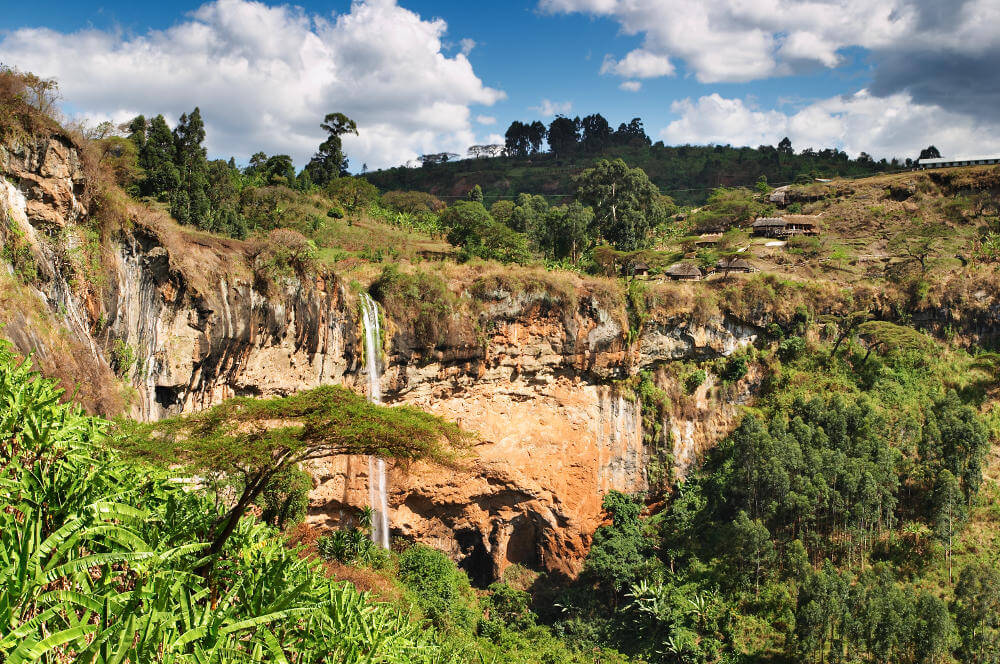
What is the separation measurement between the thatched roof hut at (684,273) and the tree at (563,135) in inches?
1670

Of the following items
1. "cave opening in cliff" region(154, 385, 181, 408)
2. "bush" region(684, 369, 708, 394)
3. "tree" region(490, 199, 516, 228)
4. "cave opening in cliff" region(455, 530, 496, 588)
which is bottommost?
"cave opening in cliff" region(455, 530, 496, 588)

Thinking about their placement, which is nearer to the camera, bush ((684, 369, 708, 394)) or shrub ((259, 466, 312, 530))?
shrub ((259, 466, 312, 530))

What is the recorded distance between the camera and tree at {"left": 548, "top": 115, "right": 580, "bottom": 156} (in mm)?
67500

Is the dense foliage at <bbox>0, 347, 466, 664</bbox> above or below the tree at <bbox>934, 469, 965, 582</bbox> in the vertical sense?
above

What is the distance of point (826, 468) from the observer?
20.4 meters

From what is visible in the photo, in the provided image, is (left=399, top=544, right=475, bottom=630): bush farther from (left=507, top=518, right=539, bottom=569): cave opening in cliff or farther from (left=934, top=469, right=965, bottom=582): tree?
(left=934, top=469, right=965, bottom=582): tree

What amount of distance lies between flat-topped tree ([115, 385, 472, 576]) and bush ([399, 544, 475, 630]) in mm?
9786

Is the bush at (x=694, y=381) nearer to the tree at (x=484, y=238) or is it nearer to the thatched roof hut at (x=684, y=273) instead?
the thatched roof hut at (x=684, y=273)

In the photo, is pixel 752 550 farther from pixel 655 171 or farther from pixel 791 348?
pixel 655 171

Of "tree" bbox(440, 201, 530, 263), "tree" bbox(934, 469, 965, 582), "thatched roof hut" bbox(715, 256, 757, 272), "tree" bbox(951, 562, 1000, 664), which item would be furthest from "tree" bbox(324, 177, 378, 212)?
"tree" bbox(951, 562, 1000, 664)

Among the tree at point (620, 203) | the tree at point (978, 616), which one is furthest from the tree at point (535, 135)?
the tree at point (978, 616)

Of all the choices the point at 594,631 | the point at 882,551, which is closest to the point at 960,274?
the point at 882,551

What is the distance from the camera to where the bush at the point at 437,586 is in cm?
1678

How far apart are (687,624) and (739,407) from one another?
10318 mm
